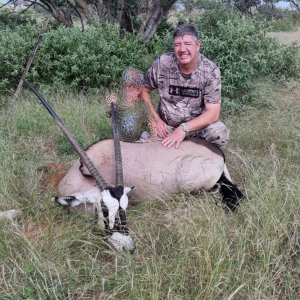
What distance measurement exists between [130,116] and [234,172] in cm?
92

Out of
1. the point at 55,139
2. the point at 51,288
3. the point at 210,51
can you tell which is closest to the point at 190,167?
the point at 51,288

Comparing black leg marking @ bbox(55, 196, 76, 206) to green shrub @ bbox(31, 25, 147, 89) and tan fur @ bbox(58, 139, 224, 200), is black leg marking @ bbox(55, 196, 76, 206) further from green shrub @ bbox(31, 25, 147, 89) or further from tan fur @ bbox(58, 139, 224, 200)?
green shrub @ bbox(31, 25, 147, 89)

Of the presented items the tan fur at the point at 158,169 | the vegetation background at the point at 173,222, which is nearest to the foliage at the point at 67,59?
the vegetation background at the point at 173,222

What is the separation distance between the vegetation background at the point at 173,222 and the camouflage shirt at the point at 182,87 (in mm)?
521

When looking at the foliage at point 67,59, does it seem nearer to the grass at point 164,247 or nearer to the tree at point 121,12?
A: the tree at point 121,12

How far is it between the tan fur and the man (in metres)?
0.12

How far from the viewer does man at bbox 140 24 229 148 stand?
10.8 feet

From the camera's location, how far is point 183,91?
356cm

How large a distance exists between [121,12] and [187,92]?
15.2 ft

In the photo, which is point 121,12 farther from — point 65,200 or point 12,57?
point 65,200

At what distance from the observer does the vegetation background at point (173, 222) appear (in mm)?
A: 2225

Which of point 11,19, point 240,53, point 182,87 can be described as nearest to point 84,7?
point 11,19

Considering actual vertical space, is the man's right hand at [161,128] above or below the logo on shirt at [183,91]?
below

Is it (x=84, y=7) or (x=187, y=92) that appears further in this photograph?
(x=84, y=7)
